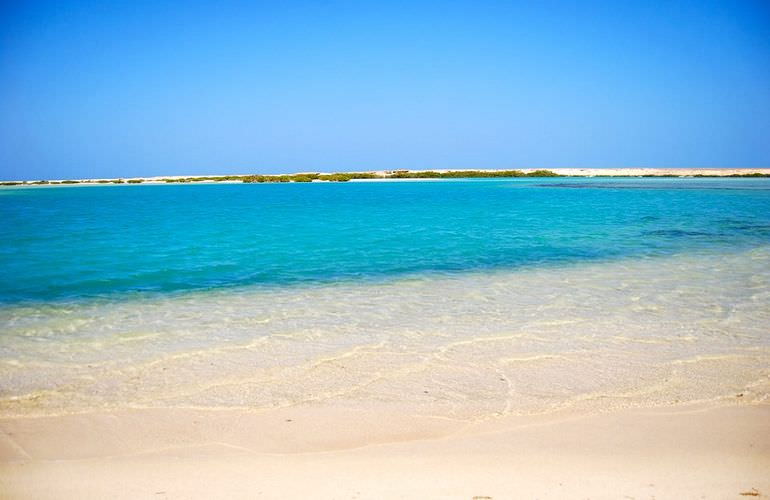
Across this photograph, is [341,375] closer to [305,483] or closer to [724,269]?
[305,483]

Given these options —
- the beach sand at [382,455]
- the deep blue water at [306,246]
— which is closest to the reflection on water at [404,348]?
the beach sand at [382,455]

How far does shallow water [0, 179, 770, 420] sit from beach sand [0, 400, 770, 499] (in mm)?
281

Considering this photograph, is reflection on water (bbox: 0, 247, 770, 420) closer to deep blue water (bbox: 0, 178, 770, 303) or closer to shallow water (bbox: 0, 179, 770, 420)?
shallow water (bbox: 0, 179, 770, 420)

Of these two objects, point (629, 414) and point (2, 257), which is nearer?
point (629, 414)

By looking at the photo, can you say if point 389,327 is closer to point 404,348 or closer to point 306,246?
point 404,348

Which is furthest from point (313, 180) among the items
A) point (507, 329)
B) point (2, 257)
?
point (507, 329)

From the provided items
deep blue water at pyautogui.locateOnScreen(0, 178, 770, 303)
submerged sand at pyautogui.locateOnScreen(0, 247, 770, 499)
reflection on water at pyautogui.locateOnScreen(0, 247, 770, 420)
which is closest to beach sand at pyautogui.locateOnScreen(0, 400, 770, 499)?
submerged sand at pyautogui.locateOnScreen(0, 247, 770, 499)

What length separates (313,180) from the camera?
308 feet

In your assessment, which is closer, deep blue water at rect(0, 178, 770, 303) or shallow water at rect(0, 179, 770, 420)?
shallow water at rect(0, 179, 770, 420)

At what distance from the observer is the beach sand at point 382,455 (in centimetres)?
273

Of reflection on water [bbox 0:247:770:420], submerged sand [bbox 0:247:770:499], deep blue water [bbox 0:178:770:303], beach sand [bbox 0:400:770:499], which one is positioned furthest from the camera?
deep blue water [bbox 0:178:770:303]

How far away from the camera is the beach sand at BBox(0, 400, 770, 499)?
273cm

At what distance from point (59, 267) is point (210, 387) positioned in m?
7.54

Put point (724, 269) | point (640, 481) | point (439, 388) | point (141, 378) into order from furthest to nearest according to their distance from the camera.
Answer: point (724, 269) < point (141, 378) < point (439, 388) < point (640, 481)
